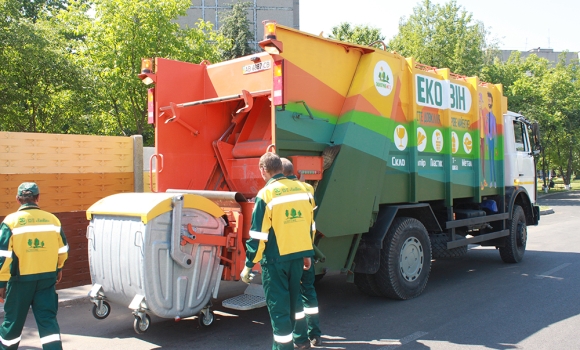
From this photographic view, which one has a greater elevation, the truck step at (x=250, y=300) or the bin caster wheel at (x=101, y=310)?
the truck step at (x=250, y=300)

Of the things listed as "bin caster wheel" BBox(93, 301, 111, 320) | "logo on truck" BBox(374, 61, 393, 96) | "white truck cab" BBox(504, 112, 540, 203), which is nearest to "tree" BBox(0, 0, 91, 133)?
"bin caster wheel" BBox(93, 301, 111, 320)

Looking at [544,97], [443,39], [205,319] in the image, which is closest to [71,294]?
[205,319]

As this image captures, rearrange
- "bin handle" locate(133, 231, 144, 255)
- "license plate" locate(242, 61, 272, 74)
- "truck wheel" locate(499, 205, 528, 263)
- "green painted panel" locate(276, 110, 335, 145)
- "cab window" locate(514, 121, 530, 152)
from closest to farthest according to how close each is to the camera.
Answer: "bin handle" locate(133, 231, 144, 255) < "green painted panel" locate(276, 110, 335, 145) < "license plate" locate(242, 61, 272, 74) < "truck wheel" locate(499, 205, 528, 263) < "cab window" locate(514, 121, 530, 152)

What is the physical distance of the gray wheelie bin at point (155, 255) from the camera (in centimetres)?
435

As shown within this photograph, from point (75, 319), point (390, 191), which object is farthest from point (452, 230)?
point (75, 319)

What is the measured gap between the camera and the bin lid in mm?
4355

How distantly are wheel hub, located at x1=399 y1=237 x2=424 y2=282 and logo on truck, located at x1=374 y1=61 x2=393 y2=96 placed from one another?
1.86m

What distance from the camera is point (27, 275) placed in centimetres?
394

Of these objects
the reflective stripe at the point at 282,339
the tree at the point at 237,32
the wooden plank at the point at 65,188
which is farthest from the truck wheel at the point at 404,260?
the tree at the point at 237,32

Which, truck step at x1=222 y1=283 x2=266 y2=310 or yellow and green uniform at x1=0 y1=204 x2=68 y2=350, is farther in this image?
truck step at x1=222 y1=283 x2=266 y2=310

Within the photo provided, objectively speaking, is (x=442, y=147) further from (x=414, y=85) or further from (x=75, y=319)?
(x=75, y=319)

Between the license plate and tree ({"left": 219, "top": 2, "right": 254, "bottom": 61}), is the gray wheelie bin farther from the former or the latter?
tree ({"left": 219, "top": 2, "right": 254, "bottom": 61})

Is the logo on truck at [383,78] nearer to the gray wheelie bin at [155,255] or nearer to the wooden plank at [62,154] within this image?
the gray wheelie bin at [155,255]

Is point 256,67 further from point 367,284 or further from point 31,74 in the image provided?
point 31,74
